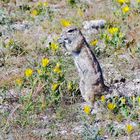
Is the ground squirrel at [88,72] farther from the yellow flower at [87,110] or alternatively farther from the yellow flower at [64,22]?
Result: the yellow flower at [64,22]

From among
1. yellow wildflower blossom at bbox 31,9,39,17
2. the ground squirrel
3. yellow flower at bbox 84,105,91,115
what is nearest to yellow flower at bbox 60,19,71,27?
yellow wildflower blossom at bbox 31,9,39,17

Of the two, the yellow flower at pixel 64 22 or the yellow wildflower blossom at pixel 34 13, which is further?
the yellow wildflower blossom at pixel 34 13

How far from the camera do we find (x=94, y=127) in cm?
643

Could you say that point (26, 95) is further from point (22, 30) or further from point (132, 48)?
point (22, 30)

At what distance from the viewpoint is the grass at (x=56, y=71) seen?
6514mm

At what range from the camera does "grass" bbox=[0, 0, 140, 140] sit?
21.4 feet

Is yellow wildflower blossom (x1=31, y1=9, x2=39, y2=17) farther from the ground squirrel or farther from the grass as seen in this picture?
the ground squirrel

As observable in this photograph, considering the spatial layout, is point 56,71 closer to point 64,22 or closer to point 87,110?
point 87,110

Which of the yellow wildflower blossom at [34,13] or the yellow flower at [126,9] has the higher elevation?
the yellow flower at [126,9]

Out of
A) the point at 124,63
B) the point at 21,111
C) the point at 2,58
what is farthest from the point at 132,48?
the point at 21,111

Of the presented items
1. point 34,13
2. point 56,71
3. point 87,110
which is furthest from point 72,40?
point 34,13

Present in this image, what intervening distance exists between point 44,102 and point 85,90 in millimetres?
478

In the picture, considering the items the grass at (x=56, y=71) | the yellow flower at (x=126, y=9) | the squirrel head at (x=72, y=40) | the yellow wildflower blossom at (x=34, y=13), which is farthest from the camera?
the yellow wildflower blossom at (x=34, y=13)

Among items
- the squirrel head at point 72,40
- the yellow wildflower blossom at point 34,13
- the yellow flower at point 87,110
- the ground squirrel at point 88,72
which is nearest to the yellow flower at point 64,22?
the yellow wildflower blossom at point 34,13
